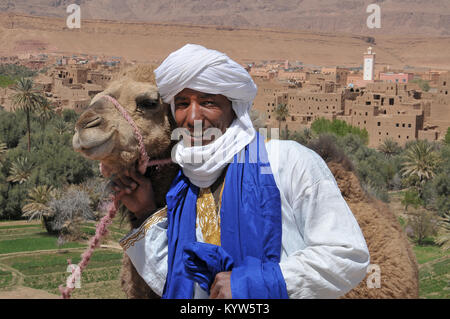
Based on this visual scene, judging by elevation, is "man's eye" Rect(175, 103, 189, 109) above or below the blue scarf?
above

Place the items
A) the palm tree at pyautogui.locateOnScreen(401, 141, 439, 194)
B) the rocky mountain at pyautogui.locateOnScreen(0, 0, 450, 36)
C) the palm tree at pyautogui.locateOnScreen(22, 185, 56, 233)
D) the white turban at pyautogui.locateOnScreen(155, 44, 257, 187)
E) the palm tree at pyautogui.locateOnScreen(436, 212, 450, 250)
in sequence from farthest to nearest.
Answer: the rocky mountain at pyautogui.locateOnScreen(0, 0, 450, 36) < the palm tree at pyautogui.locateOnScreen(401, 141, 439, 194) < the palm tree at pyautogui.locateOnScreen(22, 185, 56, 233) < the palm tree at pyautogui.locateOnScreen(436, 212, 450, 250) < the white turban at pyautogui.locateOnScreen(155, 44, 257, 187)

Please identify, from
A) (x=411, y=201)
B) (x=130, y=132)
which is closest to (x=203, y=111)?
(x=130, y=132)

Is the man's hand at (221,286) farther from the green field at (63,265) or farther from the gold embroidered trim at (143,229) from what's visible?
the green field at (63,265)

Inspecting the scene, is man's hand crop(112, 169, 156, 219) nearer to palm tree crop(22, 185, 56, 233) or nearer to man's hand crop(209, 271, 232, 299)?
man's hand crop(209, 271, 232, 299)

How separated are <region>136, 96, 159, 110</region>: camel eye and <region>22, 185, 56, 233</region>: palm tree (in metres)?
18.6

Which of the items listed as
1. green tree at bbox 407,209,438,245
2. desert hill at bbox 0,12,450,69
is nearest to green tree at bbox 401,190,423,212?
green tree at bbox 407,209,438,245

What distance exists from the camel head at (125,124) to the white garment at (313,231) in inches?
17.7

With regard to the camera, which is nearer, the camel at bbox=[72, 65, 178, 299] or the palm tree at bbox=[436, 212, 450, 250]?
the camel at bbox=[72, 65, 178, 299]

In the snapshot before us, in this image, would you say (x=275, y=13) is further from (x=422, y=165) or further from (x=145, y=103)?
(x=145, y=103)

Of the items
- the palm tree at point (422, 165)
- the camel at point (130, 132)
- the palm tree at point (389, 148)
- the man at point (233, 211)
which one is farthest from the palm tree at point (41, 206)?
the man at point (233, 211)

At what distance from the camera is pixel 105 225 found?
209cm

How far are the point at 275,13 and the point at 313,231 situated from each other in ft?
458

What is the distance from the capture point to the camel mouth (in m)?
1.88

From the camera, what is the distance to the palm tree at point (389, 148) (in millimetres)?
31266
